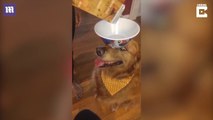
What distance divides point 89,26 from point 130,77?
0.25 meters

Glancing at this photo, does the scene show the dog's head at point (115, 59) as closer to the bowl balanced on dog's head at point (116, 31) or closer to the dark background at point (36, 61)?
the bowl balanced on dog's head at point (116, 31)

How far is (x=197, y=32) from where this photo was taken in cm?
104

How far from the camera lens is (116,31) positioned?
1.09 metres

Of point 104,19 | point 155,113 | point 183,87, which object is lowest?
point 155,113

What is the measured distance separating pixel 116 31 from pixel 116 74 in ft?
0.55

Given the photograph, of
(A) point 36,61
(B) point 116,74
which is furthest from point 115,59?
(A) point 36,61

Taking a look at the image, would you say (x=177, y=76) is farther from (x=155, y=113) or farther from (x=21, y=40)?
(x=21, y=40)

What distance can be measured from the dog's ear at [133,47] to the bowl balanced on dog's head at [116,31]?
16 millimetres

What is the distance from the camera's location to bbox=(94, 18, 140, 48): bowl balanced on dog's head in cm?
107

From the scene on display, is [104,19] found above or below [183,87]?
above

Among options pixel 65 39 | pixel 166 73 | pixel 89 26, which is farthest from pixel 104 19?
pixel 166 73

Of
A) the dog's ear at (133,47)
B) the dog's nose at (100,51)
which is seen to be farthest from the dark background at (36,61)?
the dog's ear at (133,47)

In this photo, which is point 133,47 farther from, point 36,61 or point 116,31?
point 36,61

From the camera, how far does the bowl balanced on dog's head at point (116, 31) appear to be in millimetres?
1069
